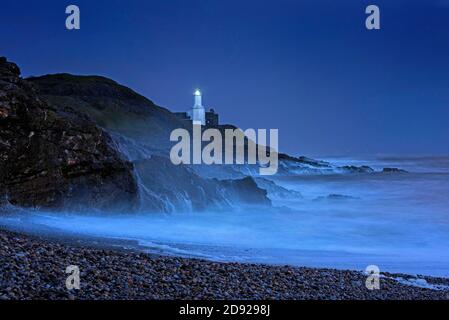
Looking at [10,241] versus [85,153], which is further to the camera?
[85,153]

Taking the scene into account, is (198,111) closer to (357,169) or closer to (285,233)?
(357,169)

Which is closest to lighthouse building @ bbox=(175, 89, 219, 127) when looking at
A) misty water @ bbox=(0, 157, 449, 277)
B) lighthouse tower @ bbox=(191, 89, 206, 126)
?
lighthouse tower @ bbox=(191, 89, 206, 126)

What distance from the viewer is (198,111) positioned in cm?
6581

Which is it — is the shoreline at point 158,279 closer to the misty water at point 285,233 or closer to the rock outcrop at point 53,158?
the misty water at point 285,233

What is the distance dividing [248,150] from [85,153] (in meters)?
39.2

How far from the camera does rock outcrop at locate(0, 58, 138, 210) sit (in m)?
14.2

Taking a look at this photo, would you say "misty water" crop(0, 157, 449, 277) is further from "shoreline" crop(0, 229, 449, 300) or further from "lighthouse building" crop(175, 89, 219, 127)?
"lighthouse building" crop(175, 89, 219, 127)

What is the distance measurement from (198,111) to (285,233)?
49.8m

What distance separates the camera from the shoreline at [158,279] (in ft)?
21.2

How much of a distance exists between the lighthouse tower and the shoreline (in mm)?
54982

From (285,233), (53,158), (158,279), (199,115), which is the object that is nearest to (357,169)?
(199,115)

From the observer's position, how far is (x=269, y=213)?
21.5 metres
